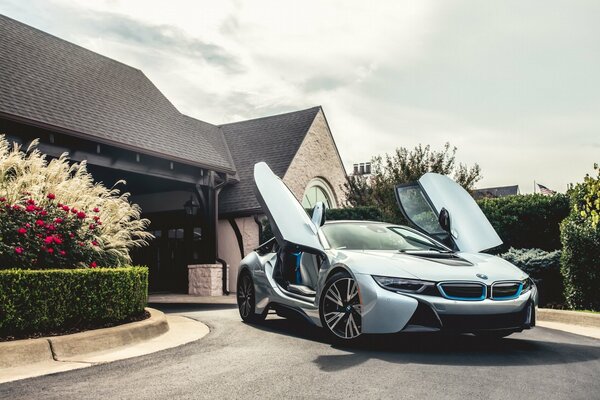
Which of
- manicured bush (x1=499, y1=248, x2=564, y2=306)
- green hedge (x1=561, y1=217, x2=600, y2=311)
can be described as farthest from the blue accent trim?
manicured bush (x1=499, y1=248, x2=564, y2=306)

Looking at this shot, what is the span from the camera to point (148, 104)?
62.8 ft

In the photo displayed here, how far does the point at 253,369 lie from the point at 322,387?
894 mm

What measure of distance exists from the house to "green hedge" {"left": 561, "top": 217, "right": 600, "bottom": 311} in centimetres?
1027

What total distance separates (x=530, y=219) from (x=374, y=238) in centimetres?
730

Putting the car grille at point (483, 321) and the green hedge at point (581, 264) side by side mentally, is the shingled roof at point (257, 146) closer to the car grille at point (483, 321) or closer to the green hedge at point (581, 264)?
the green hedge at point (581, 264)

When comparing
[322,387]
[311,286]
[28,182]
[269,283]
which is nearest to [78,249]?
[28,182]

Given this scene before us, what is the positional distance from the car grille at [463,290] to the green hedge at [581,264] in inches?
196

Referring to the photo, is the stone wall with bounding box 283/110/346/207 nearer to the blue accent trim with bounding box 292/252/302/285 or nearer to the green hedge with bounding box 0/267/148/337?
the blue accent trim with bounding box 292/252/302/285

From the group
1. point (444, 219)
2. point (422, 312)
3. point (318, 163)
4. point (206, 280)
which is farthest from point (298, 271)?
point (318, 163)

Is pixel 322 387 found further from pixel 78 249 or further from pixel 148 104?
pixel 148 104

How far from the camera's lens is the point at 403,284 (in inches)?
214

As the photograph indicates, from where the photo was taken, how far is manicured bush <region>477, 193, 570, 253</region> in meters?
12.7

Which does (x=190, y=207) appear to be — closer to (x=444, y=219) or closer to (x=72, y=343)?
(x=444, y=219)

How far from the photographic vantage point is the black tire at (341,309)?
5711 mm
